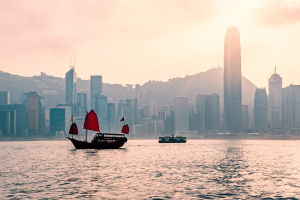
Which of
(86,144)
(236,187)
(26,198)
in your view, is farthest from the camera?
(86,144)

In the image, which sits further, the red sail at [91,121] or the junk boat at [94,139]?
the junk boat at [94,139]

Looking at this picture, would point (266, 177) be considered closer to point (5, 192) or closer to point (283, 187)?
point (283, 187)

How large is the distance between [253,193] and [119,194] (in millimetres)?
16742

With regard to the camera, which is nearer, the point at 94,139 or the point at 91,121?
the point at 91,121

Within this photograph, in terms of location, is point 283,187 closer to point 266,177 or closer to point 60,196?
point 266,177

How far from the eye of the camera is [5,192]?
4331 cm

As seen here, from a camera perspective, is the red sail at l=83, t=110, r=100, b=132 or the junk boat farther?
the junk boat

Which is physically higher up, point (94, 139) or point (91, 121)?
point (91, 121)

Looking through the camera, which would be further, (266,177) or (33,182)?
(266,177)

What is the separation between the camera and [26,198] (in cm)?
3891

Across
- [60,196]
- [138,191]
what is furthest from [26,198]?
[138,191]

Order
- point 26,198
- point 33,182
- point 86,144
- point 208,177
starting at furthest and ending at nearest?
point 86,144, point 208,177, point 33,182, point 26,198

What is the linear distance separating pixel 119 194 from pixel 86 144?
110 metres

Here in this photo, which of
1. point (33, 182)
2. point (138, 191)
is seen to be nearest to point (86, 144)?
point (33, 182)
